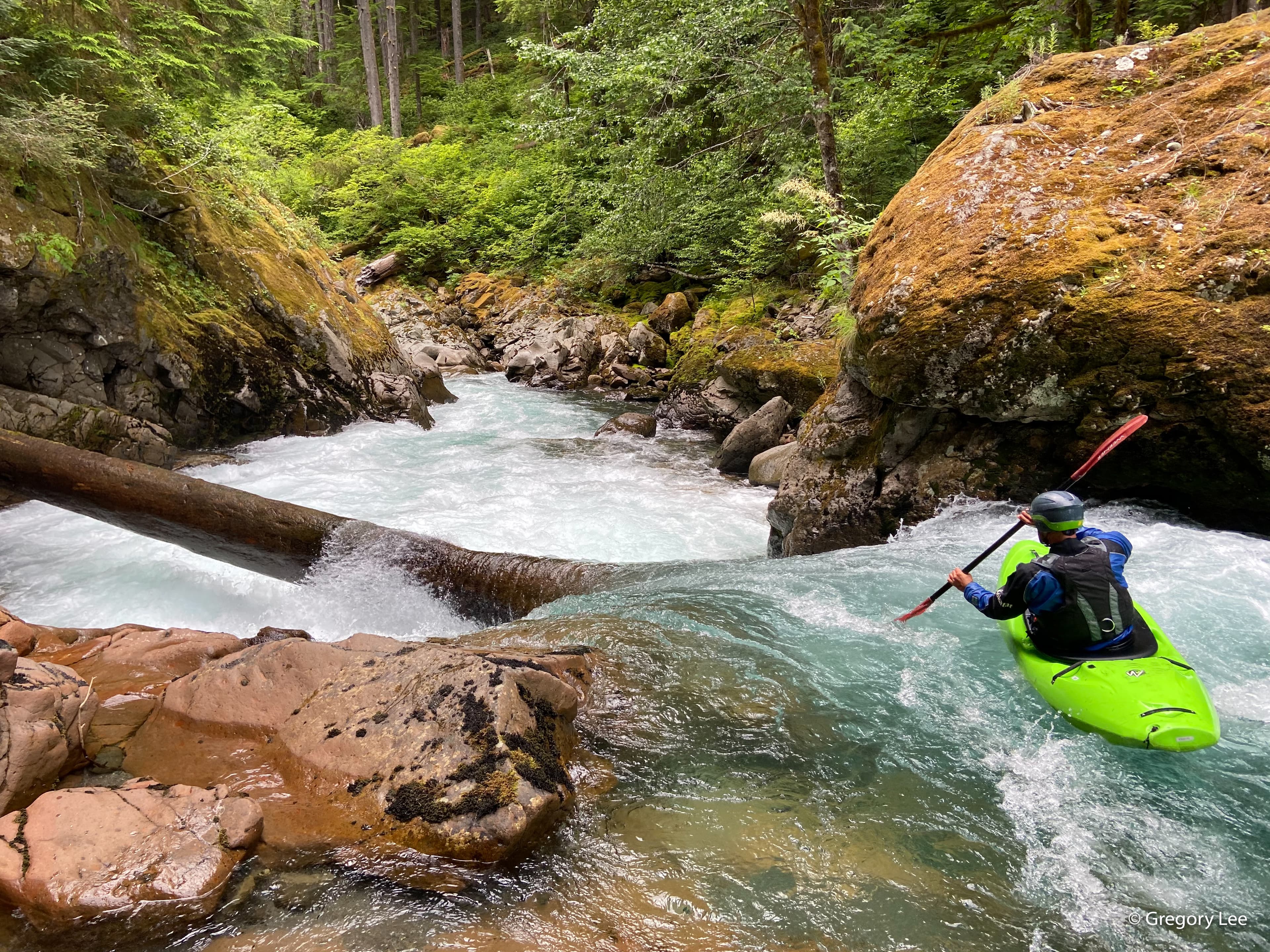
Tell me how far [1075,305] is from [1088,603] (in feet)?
8.51

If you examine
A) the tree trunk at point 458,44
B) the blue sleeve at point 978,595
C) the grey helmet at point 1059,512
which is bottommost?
the blue sleeve at point 978,595

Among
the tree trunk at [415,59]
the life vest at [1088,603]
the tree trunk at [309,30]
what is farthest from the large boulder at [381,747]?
the tree trunk at [415,59]

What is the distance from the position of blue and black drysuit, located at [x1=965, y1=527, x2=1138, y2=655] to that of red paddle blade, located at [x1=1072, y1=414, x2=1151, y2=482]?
1.16m

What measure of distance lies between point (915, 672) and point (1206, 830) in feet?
4.40

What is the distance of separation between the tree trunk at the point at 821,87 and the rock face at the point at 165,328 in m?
8.09

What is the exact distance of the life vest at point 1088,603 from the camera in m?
3.47

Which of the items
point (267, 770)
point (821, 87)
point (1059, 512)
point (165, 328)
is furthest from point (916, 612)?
point (165, 328)

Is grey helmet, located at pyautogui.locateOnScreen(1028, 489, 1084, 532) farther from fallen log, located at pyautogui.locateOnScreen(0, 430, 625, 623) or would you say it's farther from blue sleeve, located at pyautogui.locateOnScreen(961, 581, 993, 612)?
fallen log, located at pyautogui.locateOnScreen(0, 430, 625, 623)

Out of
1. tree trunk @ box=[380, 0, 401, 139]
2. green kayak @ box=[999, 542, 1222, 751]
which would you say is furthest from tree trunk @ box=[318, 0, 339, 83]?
green kayak @ box=[999, 542, 1222, 751]

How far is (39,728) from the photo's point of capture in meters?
2.58

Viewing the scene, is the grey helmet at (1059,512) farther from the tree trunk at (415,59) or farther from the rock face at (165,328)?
the tree trunk at (415,59)

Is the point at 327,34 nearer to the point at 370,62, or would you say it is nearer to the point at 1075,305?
the point at 370,62

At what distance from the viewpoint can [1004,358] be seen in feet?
17.1

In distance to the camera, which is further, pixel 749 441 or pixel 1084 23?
pixel 749 441
